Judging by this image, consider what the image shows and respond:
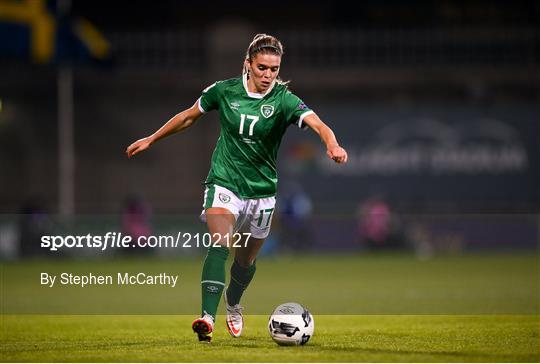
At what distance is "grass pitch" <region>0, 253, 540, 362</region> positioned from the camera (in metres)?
8.73

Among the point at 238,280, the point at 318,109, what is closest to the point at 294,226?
the point at 318,109

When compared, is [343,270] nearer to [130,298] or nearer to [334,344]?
[130,298]

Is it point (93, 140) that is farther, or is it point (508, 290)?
point (93, 140)

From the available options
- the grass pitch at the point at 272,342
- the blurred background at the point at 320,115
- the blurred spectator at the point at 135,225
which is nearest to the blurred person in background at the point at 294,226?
the blurred background at the point at 320,115

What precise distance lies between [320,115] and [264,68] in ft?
78.0

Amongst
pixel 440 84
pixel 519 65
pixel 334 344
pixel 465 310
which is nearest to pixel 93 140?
pixel 440 84

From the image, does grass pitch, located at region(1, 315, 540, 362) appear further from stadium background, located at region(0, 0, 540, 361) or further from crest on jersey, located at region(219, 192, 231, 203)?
stadium background, located at region(0, 0, 540, 361)

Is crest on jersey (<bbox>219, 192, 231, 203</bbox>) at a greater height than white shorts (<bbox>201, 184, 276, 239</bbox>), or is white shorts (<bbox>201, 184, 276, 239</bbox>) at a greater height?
crest on jersey (<bbox>219, 192, 231, 203</bbox>)

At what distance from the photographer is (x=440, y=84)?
110ft

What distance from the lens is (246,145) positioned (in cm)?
957

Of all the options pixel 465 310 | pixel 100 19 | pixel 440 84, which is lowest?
pixel 465 310

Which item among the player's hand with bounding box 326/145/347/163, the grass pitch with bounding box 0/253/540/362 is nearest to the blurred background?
the grass pitch with bounding box 0/253/540/362

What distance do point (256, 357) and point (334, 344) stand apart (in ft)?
4.12

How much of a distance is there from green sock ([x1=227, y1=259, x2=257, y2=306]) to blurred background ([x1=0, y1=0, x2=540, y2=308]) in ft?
70.8
